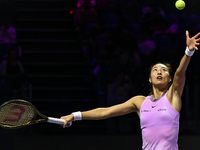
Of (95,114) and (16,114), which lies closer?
(16,114)

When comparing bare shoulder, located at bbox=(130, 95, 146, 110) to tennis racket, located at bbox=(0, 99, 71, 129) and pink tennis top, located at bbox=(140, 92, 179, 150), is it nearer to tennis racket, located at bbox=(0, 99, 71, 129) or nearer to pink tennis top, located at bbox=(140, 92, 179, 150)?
pink tennis top, located at bbox=(140, 92, 179, 150)

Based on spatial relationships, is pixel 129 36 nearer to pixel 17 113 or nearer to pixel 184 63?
pixel 17 113

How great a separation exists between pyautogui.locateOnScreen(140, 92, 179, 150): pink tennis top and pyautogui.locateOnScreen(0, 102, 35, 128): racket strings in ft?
3.61

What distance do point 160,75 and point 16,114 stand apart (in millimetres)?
1430

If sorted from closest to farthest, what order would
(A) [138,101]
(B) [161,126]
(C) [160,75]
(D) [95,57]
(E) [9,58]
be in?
(B) [161,126]
(C) [160,75]
(A) [138,101]
(E) [9,58]
(D) [95,57]

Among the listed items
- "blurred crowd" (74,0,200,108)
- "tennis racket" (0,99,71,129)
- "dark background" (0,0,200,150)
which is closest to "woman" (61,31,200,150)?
"tennis racket" (0,99,71,129)

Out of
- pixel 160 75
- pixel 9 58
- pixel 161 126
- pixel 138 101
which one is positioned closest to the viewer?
pixel 161 126

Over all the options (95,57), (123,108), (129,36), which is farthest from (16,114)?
(129,36)

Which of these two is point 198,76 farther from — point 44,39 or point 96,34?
point 44,39

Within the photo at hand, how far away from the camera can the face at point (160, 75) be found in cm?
403

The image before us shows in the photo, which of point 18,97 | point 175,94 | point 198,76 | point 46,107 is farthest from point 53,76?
point 175,94

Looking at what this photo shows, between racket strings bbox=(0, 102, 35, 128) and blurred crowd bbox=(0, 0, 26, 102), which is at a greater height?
blurred crowd bbox=(0, 0, 26, 102)

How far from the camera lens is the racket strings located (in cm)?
408

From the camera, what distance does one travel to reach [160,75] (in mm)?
4047
